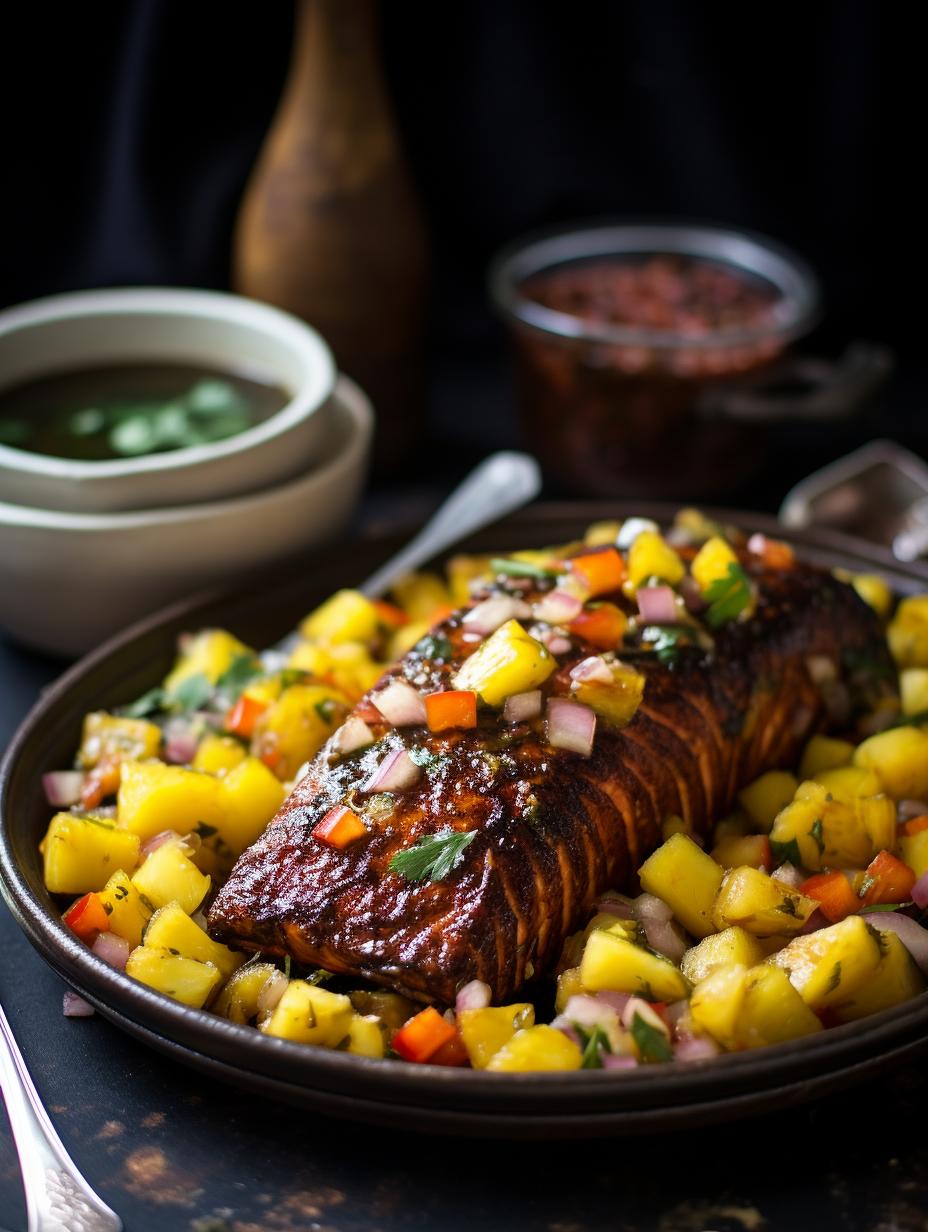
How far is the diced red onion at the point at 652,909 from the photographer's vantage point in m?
2.80

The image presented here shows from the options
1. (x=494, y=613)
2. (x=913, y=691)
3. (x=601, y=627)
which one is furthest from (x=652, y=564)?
(x=913, y=691)

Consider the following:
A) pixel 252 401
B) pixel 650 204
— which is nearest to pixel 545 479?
pixel 252 401

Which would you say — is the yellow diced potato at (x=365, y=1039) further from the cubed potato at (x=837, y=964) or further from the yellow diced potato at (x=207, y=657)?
the yellow diced potato at (x=207, y=657)

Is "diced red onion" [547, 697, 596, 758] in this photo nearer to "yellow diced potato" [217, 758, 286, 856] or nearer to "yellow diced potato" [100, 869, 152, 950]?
"yellow diced potato" [217, 758, 286, 856]

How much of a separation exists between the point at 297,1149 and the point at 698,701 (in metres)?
1.24

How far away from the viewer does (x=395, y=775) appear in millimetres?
2758

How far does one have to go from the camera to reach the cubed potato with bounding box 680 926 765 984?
2.63m

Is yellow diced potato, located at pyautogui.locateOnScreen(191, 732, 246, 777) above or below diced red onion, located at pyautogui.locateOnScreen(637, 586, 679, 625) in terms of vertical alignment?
below

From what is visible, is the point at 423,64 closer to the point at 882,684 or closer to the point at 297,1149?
the point at 882,684

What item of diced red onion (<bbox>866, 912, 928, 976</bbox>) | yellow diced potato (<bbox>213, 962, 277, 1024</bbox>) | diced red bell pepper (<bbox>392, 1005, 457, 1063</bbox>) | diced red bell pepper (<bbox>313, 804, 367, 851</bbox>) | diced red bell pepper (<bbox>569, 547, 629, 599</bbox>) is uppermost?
diced red bell pepper (<bbox>569, 547, 629, 599</bbox>)

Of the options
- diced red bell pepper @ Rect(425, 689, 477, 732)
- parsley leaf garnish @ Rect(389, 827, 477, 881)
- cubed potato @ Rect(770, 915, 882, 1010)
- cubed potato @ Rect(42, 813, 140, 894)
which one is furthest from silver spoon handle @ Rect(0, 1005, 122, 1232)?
cubed potato @ Rect(770, 915, 882, 1010)

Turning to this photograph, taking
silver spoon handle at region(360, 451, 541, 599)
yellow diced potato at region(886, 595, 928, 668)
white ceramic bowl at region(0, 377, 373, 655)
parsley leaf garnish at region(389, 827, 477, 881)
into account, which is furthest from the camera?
silver spoon handle at region(360, 451, 541, 599)

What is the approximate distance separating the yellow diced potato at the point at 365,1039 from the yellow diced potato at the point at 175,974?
0.29 m

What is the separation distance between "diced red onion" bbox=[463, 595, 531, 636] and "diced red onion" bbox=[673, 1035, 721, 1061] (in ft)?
3.29
